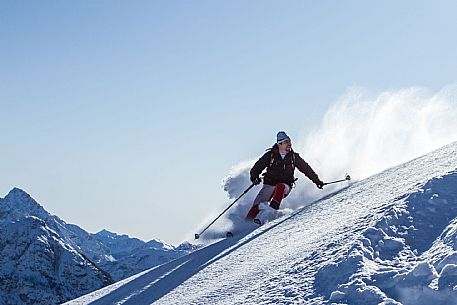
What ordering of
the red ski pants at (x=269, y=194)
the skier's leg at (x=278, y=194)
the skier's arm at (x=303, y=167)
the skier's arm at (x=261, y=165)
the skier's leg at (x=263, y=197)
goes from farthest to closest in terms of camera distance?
the skier's arm at (x=303, y=167) → the skier's arm at (x=261, y=165) → the skier's leg at (x=263, y=197) → the red ski pants at (x=269, y=194) → the skier's leg at (x=278, y=194)

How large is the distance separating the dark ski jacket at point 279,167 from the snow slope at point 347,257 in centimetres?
370

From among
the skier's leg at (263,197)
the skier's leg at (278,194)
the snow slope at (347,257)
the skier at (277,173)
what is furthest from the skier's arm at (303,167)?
the snow slope at (347,257)

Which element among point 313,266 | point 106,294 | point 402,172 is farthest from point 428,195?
point 106,294

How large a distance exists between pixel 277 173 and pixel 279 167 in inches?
5.7

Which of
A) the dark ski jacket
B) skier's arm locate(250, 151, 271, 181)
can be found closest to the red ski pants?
the dark ski jacket

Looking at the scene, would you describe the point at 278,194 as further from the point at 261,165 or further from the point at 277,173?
the point at 261,165

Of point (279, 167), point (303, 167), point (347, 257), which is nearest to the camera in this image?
point (347, 257)

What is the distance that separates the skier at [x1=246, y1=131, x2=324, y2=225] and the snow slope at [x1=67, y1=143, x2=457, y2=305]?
338 centimetres

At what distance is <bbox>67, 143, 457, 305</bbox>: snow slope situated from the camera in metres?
5.85

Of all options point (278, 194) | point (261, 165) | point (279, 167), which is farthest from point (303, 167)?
point (278, 194)

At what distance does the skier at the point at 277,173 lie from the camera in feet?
48.0

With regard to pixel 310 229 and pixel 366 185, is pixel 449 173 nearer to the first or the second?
pixel 310 229

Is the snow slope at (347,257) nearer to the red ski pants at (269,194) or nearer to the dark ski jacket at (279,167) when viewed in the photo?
the red ski pants at (269,194)

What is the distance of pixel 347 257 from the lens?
658 cm
